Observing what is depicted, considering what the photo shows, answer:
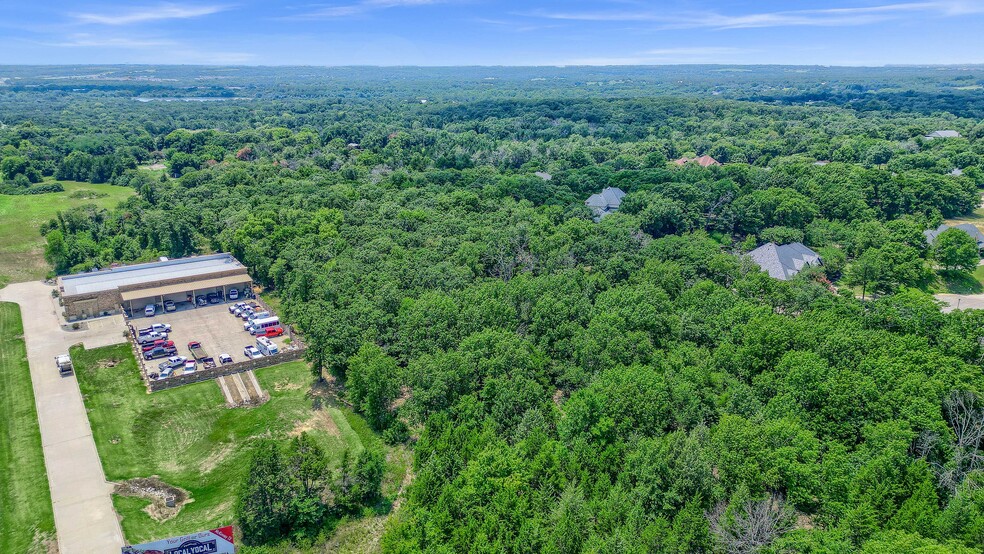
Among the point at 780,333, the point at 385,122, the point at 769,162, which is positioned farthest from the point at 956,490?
the point at 385,122

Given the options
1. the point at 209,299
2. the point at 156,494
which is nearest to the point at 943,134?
the point at 209,299

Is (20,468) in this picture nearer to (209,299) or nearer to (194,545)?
(194,545)

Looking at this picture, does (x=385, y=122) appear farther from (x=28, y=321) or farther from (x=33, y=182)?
(x=28, y=321)

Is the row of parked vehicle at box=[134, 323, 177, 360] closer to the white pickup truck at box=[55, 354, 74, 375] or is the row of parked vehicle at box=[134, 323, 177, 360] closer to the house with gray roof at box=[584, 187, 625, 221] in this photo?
the white pickup truck at box=[55, 354, 74, 375]

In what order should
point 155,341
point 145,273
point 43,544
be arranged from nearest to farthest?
point 43,544, point 155,341, point 145,273

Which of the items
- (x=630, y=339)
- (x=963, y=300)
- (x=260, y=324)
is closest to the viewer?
(x=630, y=339)

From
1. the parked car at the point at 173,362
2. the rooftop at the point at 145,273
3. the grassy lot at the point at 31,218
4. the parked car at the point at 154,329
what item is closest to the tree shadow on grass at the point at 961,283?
the parked car at the point at 173,362
